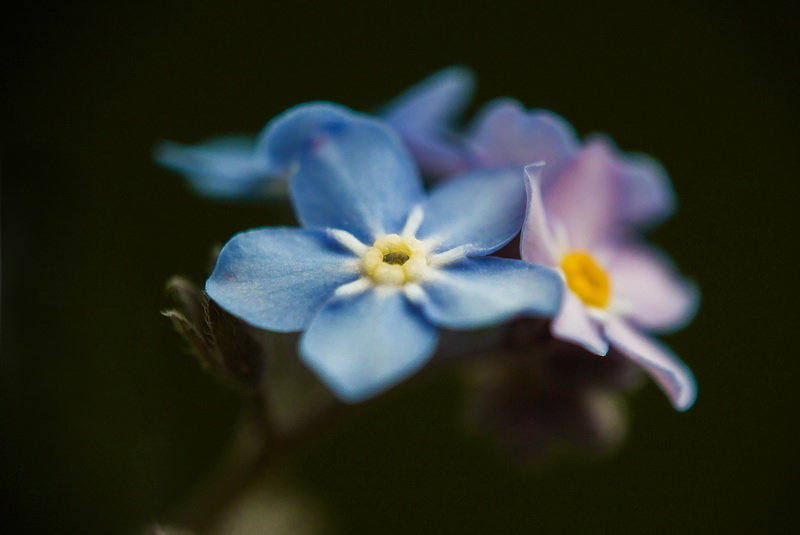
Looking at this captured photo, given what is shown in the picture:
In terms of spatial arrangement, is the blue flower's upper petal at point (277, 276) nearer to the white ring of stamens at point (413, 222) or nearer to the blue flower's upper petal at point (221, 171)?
the white ring of stamens at point (413, 222)

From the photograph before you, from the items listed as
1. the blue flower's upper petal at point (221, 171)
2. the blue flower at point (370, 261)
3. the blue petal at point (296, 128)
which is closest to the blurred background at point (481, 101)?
the blue flower's upper petal at point (221, 171)

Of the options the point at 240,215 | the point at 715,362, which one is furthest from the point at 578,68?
the point at 240,215

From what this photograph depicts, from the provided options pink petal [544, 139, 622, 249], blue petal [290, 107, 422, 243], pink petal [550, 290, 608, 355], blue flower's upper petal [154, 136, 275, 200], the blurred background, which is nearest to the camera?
pink petal [550, 290, 608, 355]

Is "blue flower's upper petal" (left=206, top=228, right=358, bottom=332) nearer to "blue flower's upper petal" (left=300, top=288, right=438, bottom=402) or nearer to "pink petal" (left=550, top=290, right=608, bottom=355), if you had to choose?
"blue flower's upper petal" (left=300, top=288, right=438, bottom=402)

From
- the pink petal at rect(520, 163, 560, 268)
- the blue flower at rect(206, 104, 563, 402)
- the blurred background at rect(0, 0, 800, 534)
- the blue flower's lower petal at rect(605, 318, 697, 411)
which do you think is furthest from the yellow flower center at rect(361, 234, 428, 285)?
the blurred background at rect(0, 0, 800, 534)

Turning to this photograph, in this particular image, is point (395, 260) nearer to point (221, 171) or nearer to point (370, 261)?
point (370, 261)

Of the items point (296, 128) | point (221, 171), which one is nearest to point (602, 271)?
point (296, 128)
